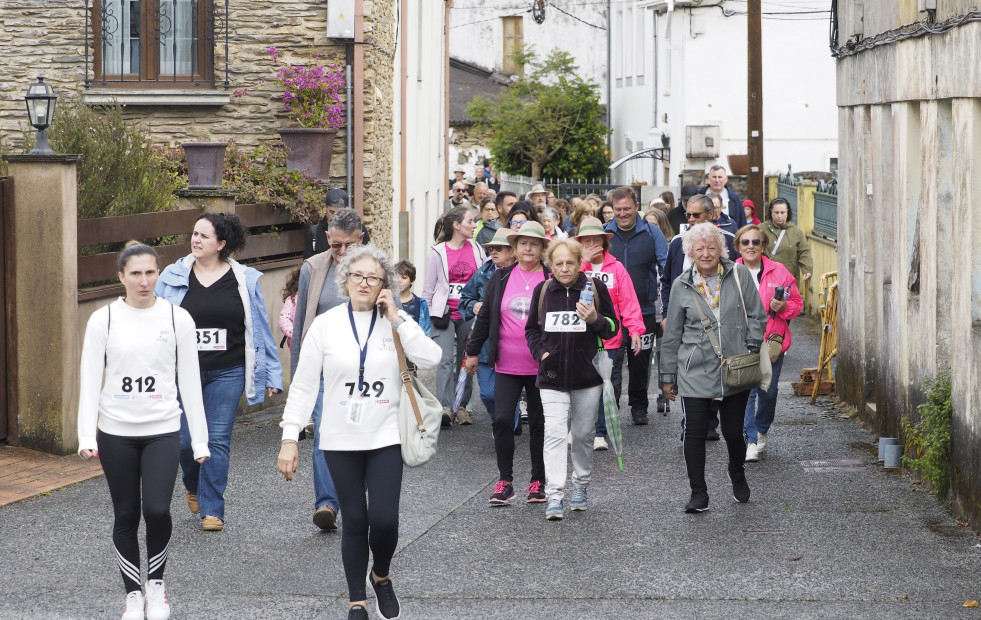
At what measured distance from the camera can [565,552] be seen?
7383 mm

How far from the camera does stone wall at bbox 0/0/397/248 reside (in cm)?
1545

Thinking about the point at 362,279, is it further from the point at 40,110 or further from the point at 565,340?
the point at 40,110

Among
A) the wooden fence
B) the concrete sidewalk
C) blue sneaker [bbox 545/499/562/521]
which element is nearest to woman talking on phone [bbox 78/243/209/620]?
the concrete sidewalk

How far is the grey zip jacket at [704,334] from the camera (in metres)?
8.38

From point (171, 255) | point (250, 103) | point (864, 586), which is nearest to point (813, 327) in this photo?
point (250, 103)

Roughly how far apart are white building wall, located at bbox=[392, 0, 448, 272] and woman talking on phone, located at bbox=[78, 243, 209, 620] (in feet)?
40.0

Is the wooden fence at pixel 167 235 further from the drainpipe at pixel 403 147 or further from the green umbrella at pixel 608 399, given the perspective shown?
the drainpipe at pixel 403 147

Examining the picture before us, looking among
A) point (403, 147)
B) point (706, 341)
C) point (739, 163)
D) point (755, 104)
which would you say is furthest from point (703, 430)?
point (739, 163)

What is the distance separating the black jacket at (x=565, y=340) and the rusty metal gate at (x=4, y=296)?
4173 millimetres

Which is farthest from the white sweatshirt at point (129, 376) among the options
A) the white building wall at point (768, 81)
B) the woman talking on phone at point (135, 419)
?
the white building wall at point (768, 81)

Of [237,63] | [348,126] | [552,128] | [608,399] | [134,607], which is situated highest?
[552,128]

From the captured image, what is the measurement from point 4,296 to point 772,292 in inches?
225

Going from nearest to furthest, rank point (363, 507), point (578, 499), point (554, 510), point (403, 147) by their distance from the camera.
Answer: point (363, 507), point (554, 510), point (578, 499), point (403, 147)

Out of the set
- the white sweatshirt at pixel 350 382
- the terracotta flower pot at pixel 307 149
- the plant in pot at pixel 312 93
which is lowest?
the white sweatshirt at pixel 350 382
